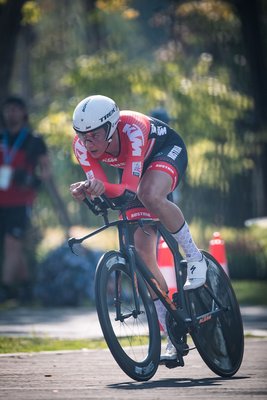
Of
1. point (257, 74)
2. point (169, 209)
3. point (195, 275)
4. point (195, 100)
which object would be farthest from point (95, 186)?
point (257, 74)

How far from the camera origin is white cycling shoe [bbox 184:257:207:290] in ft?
26.4

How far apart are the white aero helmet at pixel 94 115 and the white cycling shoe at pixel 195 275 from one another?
1.09 meters

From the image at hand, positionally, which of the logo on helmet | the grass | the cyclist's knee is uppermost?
the logo on helmet

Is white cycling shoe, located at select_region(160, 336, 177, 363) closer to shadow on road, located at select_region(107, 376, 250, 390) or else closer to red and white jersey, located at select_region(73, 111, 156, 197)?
shadow on road, located at select_region(107, 376, 250, 390)

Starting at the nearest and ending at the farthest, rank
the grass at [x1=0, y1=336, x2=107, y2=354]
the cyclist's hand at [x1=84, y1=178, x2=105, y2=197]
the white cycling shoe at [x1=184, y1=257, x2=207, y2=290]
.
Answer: the cyclist's hand at [x1=84, y1=178, x2=105, y2=197] < the white cycling shoe at [x1=184, y1=257, x2=207, y2=290] < the grass at [x1=0, y1=336, x2=107, y2=354]

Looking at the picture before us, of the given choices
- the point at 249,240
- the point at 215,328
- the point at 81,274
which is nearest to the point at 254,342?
the point at 215,328

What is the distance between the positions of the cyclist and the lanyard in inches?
220

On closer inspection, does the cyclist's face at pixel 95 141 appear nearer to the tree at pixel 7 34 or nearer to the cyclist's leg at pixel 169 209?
the cyclist's leg at pixel 169 209

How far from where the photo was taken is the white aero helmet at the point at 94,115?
7.50 metres

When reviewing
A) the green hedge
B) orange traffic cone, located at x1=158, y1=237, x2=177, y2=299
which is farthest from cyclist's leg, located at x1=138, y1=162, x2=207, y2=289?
the green hedge

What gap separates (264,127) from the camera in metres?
18.6

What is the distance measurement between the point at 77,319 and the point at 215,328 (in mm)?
4120

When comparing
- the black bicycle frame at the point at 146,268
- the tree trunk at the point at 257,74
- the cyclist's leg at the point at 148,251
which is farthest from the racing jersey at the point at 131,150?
the tree trunk at the point at 257,74

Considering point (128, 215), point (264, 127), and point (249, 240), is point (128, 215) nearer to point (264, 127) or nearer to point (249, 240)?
point (249, 240)
